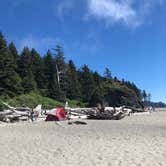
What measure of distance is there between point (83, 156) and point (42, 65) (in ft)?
224

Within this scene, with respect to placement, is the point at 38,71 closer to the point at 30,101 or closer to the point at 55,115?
the point at 30,101

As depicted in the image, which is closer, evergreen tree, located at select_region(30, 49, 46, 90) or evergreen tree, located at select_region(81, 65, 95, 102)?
evergreen tree, located at select_region(30, 49, 46, 90)

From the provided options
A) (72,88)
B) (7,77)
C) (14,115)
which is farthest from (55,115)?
(72,88)

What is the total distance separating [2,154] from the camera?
12.6m

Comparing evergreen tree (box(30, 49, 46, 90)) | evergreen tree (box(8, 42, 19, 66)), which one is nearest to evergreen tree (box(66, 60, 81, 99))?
evergreen tree (box(30, 49, 46, 90))

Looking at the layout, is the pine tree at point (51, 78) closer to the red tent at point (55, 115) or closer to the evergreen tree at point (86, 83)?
the evergreen tree at point (86, 83)

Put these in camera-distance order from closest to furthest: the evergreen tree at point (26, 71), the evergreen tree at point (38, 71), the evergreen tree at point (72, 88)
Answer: the evergreen tree at point (26, 71) < the evergreen tree at point (38, 71) < the evergreen tree at point (72, 88)

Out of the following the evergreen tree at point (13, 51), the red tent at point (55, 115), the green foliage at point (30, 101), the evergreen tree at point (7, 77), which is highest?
the evergreen tree at point (13, 51)

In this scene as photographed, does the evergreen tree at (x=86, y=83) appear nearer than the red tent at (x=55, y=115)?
No

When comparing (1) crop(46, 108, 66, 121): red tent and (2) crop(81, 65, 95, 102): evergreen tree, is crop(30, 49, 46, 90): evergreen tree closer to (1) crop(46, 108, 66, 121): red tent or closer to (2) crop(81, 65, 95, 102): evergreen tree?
(2) crop(81, 65, 95, 102): evergreen tree

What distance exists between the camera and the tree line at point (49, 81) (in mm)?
61625

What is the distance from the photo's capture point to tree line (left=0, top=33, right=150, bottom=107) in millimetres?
61625

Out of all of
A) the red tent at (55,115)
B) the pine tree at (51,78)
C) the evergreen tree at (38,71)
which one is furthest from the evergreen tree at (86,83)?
the red tent at (55,115)

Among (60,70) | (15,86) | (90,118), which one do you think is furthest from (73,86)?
(90,118)
